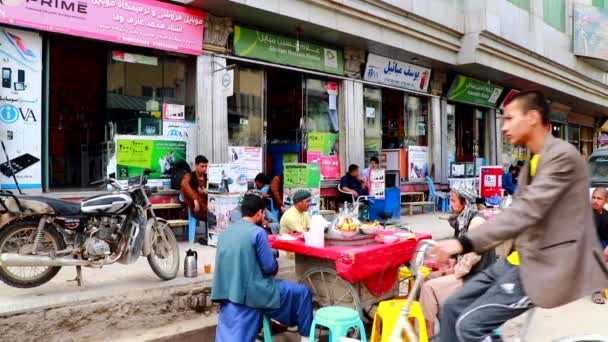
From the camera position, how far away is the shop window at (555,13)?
1816 centimetres

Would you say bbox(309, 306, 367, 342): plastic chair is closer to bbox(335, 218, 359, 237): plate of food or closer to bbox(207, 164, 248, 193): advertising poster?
bbox(335, 218, 359, 237): plate of food

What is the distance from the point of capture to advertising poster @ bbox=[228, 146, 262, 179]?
32.4 ft

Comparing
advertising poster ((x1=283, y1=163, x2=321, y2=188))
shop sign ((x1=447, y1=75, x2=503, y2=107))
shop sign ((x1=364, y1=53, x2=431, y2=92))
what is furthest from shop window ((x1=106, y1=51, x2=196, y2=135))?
shop sign ((x1=447, y1=75, x2=503, y2=107))

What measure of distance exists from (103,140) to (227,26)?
326 cm

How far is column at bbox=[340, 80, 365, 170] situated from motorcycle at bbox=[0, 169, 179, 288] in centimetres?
717

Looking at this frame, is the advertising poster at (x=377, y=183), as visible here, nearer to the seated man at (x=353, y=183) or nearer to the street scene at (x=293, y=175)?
the street scene at (x=293, y=175)

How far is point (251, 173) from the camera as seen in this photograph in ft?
33.0

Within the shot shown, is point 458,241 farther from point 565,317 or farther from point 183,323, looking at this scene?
point 565,317

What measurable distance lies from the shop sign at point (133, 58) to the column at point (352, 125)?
496 cm

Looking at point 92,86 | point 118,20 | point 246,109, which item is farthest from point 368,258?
point 92,86

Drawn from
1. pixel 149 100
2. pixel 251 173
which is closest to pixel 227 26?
pixel 149 100

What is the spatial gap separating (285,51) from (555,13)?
44.6 feet

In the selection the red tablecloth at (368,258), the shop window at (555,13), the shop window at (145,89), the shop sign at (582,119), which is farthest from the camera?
the shop sign at (582,119)

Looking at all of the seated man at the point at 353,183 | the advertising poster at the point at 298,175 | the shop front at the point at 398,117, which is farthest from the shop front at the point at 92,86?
the shop front at the point at 398,117
